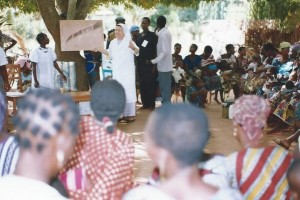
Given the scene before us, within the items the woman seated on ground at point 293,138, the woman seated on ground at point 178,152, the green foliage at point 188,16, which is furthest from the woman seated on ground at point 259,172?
the green foliage at point 188,16

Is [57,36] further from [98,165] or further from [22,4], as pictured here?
[98,165]

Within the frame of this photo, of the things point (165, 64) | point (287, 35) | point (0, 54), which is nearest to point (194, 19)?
point (287, 35)

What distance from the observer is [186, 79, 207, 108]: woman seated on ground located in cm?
998

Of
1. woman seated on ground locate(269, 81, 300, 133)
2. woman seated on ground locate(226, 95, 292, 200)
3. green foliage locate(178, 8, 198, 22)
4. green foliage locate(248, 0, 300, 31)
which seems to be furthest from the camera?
green foliage locate(178, 8, 198, 22)

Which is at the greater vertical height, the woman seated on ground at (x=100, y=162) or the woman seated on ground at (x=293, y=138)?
the woman seated on ground at (x=100, y=162)

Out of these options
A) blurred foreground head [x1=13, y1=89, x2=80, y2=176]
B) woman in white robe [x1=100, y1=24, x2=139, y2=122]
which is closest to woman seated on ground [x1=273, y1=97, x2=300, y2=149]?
woman in white robe [x1=100, y1=24, x2=139, y2=122]

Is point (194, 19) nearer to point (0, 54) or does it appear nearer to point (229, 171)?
point (0, 54)

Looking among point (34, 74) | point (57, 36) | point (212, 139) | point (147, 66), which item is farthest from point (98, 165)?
point (147, 66)

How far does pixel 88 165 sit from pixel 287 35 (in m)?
12.5

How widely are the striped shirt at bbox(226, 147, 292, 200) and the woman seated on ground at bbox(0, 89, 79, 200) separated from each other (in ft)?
3.03

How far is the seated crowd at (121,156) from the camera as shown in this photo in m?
1.90

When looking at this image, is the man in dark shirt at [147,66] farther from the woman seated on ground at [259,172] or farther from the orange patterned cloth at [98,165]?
the orange patterned cloth at [98,165]

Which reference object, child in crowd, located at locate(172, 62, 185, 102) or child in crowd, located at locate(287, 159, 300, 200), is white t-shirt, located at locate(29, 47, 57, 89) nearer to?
child in crowd, located at locate(172, 62, 185, 102)

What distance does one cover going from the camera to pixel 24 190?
1834 millimetres
